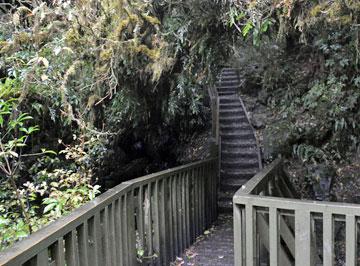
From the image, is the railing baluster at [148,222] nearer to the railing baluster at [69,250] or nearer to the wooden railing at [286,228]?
the wooden railing at [286,228]

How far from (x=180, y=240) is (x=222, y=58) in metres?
2.21

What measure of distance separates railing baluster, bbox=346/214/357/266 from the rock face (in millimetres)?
4753

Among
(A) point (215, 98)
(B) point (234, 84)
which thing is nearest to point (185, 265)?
(A) point (215, 98)

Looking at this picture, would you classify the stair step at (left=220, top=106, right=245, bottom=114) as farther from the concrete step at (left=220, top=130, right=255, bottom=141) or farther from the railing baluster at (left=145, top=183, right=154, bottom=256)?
the railing baluster at (left=145, top=183, right=154, bottom=256)

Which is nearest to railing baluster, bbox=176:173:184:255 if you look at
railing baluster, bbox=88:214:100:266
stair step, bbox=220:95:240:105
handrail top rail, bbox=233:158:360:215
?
handrail top rail, bbox=233:158:360:215

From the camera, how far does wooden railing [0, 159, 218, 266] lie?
2.02m

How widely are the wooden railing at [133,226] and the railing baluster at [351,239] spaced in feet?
5.09

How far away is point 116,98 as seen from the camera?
5359 mm

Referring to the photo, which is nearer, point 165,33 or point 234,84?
point 165,33

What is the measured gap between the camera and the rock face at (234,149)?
297 inches

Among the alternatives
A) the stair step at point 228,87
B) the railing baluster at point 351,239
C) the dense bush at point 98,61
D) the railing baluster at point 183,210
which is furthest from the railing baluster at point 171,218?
the stair step at point 228,87

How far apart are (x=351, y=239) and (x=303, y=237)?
0.94 ft

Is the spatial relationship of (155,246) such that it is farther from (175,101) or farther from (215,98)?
(215,98)

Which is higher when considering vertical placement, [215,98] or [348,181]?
[215,98]
